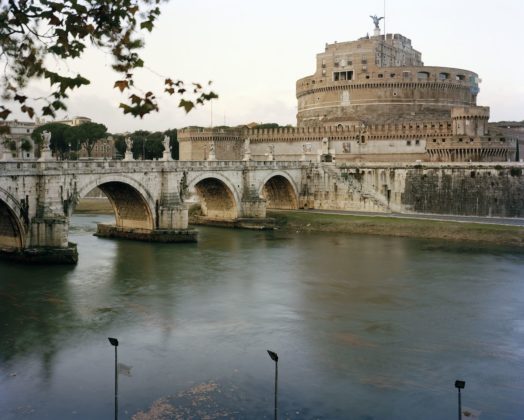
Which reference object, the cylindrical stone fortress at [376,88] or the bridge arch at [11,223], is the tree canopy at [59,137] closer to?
the cylindrical stone fortress at [376,88]

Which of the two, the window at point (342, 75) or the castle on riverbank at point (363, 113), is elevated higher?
the window at point (342, 75)

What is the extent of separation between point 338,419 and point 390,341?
210 inches

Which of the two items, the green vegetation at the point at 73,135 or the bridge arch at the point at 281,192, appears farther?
the green vegetation at the point at 73,135

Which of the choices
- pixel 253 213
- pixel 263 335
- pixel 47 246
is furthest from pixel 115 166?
pixel 263 335

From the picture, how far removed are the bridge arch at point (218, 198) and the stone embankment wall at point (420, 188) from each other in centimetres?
777

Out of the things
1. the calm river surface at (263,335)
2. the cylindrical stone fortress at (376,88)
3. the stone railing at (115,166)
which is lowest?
the calm river surface at (263,335)

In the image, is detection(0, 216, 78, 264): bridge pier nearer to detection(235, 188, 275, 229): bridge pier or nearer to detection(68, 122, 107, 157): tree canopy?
detection(235, 188, 275, 229): bridge pier

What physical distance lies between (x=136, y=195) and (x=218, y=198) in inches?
376

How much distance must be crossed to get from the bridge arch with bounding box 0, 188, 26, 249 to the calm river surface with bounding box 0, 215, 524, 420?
134cm

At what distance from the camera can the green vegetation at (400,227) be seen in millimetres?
34094

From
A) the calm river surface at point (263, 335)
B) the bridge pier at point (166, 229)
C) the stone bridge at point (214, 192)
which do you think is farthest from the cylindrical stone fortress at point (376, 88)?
the calm river surface at point (263, 335)

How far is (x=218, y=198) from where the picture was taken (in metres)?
42.9

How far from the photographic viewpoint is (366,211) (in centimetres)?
4603

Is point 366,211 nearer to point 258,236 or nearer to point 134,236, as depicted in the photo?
point 258,236
